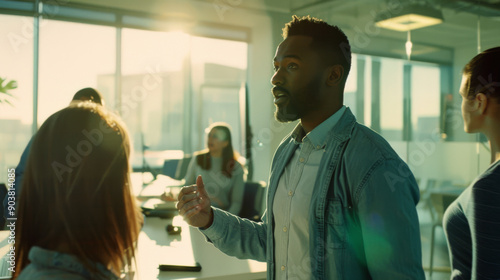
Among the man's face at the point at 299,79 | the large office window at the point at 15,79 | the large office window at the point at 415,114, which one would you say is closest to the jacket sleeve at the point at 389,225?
the man's face at the point at 299,79

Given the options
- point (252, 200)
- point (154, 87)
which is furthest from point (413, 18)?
point (154, 87)

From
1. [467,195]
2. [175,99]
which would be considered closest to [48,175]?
[467,195]

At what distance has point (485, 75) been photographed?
1.25 meters

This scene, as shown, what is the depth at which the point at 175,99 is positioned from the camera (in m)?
7.46

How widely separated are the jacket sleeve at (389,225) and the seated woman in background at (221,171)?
8.80ft

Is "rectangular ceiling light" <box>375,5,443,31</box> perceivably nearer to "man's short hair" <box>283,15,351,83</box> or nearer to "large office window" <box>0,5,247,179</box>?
"large office window" <box>0,5,247,179</box>

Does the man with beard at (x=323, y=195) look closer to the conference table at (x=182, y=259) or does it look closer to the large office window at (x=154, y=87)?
the conference table at (x=182, y=259)

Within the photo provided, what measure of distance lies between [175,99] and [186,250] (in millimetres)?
5368

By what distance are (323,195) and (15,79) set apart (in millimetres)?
5704

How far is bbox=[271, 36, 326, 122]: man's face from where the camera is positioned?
141cm

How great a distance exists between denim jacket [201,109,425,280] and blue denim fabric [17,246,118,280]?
22.1 inches

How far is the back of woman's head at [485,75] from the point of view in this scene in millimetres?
1234

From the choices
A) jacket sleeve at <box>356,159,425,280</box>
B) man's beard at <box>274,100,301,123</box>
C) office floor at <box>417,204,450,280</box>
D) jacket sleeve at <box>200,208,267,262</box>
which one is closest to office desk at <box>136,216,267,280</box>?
jacket sleeve at <box>200,208,267,262</box>

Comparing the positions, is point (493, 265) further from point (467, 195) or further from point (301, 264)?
point (301, 264)
